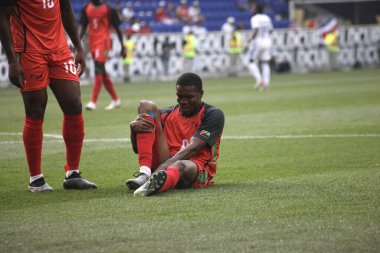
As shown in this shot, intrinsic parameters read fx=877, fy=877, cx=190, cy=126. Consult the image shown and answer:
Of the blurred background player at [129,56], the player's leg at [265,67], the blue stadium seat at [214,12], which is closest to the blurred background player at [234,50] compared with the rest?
the blue stadium seat at [214,12]

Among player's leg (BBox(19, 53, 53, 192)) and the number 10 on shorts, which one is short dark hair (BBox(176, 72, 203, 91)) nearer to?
the number 10 on shorts

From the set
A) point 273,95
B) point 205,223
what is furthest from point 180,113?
point 273,95

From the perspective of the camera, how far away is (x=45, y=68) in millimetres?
7473

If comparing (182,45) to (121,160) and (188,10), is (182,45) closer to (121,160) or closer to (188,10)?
(188,10)

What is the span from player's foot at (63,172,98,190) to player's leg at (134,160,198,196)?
29.1 inches

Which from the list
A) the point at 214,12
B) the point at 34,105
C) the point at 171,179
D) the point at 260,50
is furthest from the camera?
the point at 214,12

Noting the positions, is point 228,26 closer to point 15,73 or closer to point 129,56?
point 129,56

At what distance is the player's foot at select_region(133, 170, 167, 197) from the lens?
695cm

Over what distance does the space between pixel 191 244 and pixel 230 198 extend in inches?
66.9

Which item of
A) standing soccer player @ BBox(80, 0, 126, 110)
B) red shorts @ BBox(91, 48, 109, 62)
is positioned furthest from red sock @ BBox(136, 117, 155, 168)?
red shorts @ BBox(91, 48, 109, 62)

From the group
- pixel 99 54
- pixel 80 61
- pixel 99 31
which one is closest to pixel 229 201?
pixel 80 61

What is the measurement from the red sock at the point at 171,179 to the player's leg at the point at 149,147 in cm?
28

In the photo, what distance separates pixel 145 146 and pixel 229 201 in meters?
1.02

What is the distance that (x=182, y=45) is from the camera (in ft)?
110
